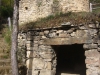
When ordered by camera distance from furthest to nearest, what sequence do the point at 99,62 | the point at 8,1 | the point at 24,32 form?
the point at 8,1
the point at 24,32
the point at 99,62

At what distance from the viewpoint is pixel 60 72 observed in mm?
9922

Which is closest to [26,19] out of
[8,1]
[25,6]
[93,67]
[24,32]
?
[25,6]

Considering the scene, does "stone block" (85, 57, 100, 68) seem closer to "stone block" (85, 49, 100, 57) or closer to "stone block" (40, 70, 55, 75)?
"stone block" (85, 49, 100, 57)

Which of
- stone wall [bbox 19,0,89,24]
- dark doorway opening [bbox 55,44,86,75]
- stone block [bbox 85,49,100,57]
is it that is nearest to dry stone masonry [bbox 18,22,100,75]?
stone block [bbox 85,49,100,57]

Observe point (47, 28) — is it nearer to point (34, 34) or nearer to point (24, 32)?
point (34, 34)

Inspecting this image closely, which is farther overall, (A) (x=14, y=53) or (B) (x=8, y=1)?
(B) (x=8, y=1)

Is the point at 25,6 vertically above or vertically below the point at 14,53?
above

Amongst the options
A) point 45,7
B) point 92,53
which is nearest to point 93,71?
point 92,53

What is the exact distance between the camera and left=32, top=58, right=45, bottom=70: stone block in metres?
8.21

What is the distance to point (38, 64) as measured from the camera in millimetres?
8273

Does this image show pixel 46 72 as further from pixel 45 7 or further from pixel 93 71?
pixel 45 7

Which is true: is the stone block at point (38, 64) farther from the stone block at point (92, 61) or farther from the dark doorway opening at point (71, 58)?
the dark doorway opening at point (71, 58)

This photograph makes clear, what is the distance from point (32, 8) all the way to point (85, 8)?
2940mm

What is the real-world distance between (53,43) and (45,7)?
380 centimetres
